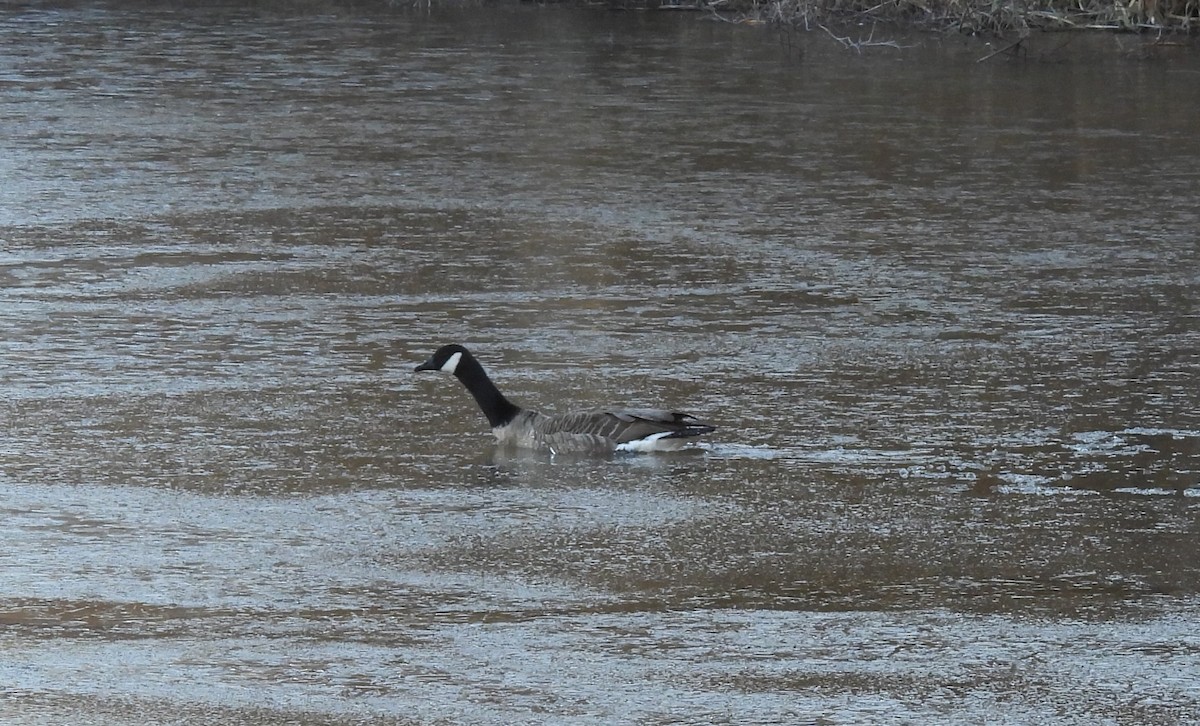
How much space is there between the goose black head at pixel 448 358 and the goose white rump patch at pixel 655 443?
83 cm

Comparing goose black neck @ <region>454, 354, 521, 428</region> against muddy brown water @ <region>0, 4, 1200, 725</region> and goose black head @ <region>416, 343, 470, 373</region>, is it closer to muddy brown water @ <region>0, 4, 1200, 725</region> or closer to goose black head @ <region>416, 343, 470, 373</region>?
goose black head @ <region>416, 343, 470, 373</region>

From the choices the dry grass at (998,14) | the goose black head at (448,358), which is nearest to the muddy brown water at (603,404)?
the goose black head at (448,358)

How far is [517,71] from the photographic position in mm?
19328

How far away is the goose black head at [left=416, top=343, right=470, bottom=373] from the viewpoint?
8065 millimetres

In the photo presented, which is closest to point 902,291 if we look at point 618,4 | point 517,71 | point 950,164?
point 950,164

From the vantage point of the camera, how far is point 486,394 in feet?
25.8

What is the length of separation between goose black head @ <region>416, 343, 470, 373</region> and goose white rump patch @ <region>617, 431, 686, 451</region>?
83 cm

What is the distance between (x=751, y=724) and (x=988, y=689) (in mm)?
733

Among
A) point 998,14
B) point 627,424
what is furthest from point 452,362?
point 998,14

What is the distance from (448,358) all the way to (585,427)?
0.77 meters

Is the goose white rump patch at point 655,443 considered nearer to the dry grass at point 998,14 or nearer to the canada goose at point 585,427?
the canada goose at point 585,427

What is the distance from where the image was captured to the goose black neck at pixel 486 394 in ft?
25.6

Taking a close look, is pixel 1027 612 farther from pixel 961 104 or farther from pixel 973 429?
pixel 961 104

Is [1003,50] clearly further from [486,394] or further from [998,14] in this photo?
[486,394]
